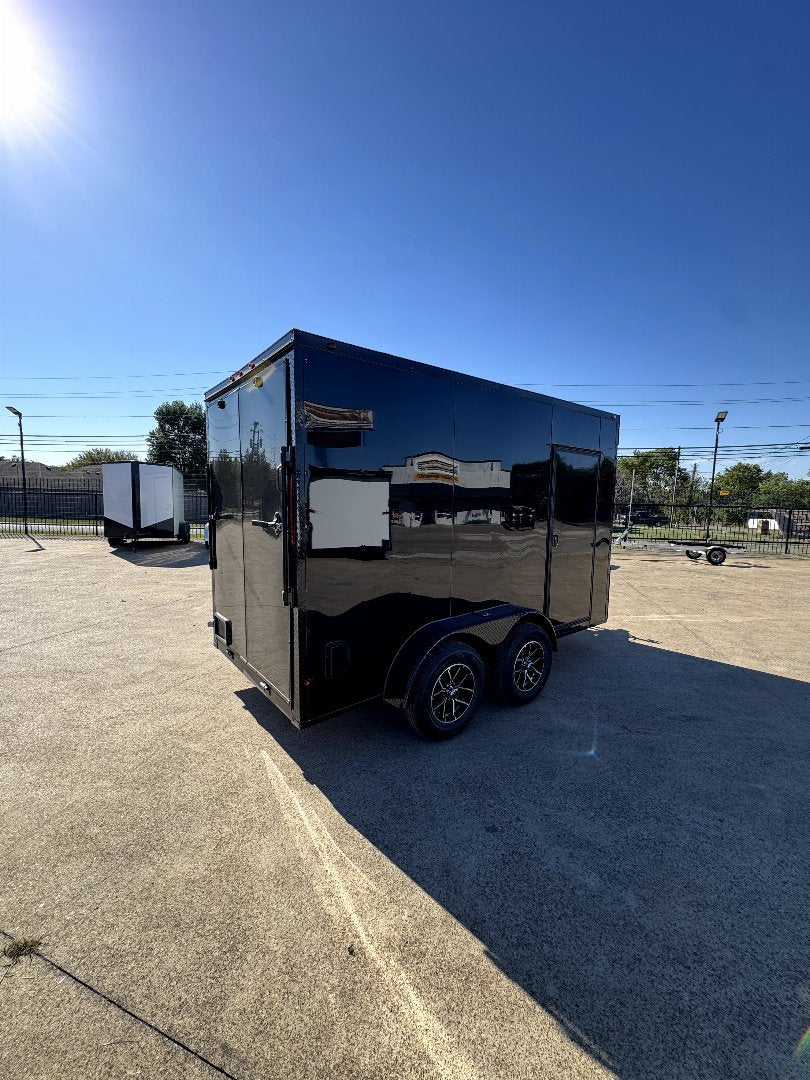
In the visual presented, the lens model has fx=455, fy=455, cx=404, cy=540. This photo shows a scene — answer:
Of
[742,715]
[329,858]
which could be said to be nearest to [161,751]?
[329,858]

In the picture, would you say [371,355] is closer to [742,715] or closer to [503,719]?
[503,719]

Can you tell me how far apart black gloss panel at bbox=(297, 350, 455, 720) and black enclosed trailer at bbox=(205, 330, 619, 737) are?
1cm

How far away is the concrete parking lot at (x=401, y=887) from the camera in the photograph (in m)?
1.75

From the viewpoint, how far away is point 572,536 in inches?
217

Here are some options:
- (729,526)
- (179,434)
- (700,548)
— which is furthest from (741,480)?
(179,434)

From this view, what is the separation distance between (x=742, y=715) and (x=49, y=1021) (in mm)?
5607

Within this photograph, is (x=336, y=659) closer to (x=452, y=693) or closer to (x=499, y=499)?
(x=452, y=693)

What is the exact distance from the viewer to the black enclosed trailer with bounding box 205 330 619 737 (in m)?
3.20

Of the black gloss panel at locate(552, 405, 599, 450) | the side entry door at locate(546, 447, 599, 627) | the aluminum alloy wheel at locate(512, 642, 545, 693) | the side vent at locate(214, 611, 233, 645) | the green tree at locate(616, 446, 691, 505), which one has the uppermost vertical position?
the green tree at locate(616, 446, 691, 505)

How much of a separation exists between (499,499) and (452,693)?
6.15ft

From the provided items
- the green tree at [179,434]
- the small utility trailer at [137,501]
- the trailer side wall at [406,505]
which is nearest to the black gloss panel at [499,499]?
the trailer side wall at [406,505]

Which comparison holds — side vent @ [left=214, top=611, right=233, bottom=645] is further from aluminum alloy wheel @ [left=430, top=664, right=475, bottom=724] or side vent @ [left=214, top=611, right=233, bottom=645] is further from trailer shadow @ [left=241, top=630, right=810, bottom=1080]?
aluminum alloy wheel @ [left=430, top=664, right=475, bottom=724]

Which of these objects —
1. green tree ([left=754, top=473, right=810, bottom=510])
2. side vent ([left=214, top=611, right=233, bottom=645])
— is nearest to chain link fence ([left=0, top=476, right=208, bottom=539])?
side vent ([left=214, top=611, right=233, bottom=645])

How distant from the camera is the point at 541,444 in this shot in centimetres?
483
